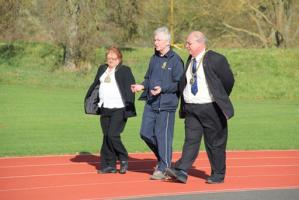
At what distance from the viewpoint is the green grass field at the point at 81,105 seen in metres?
17.2

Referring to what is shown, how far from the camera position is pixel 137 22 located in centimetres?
3909

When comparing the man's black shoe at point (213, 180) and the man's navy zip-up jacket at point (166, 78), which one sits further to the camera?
the man's navy zip-up jacket at point (166, 78)

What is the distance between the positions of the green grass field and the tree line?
141 cm

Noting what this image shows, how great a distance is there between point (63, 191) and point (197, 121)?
Answer: 2.00 metres

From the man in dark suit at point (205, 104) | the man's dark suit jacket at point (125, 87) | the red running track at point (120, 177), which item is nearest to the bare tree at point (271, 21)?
the red running track at point (120, 177)

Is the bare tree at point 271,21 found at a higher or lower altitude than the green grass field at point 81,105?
higher

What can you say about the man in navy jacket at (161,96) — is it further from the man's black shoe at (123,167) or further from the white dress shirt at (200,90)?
the man's black shoe at (123,167)

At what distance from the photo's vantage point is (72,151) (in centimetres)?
1552

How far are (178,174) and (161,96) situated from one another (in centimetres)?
112

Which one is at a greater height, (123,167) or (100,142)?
(123,167)

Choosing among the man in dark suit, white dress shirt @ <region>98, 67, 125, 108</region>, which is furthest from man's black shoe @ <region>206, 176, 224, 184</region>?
white dress shirt @ <region>98, 67, 125, 108</region>

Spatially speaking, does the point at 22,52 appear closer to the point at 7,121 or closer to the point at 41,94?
the point at 41,94

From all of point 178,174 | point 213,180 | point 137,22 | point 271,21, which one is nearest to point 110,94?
point 178,174

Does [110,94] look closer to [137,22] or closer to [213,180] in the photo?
[213,180]
